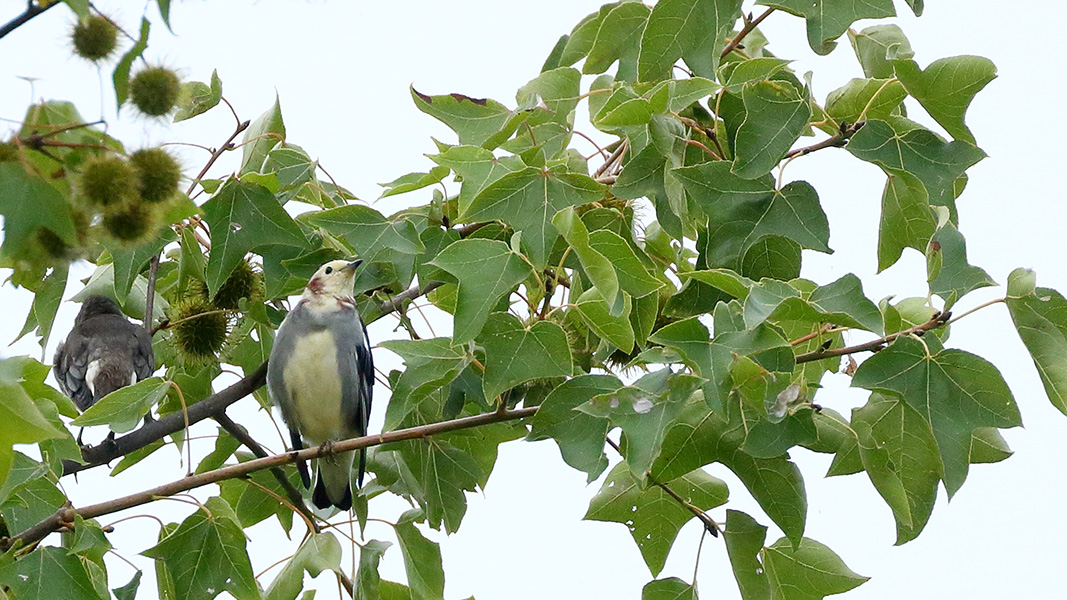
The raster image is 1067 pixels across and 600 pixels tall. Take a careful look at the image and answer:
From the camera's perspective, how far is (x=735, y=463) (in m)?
2.75

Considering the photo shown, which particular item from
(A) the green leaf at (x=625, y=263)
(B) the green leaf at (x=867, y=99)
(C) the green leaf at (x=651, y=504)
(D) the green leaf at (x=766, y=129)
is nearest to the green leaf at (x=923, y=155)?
(B) the green leaf at (x=867, y=99)

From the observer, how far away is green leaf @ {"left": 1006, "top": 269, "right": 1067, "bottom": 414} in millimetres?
2467

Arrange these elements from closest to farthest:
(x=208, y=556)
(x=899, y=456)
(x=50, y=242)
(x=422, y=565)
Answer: (x=50, y=242)
(x=899, y=456)
(x=208, y=556)
(x=422, y=565)

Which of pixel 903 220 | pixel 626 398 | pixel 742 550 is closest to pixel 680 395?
pixel 626 398

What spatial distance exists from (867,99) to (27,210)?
1.92 metres

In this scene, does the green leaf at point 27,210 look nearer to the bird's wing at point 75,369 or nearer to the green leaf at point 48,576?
the green leaf at point 48,576

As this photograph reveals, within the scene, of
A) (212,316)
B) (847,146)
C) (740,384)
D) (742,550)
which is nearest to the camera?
(740,384)

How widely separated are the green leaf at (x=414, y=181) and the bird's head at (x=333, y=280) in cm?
119

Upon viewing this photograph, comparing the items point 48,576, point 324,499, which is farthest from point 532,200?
point 324,499

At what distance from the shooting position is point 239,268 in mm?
3402

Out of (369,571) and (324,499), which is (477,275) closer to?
(369,571)

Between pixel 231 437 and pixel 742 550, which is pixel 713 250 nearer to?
pixel 742 550

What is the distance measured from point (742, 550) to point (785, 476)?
337 mm

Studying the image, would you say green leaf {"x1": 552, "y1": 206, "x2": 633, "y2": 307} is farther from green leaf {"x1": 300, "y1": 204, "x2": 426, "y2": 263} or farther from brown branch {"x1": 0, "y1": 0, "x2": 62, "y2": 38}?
brown branch {"x1": 0, "y1": 0, "x2": 62, "y2": 38}
